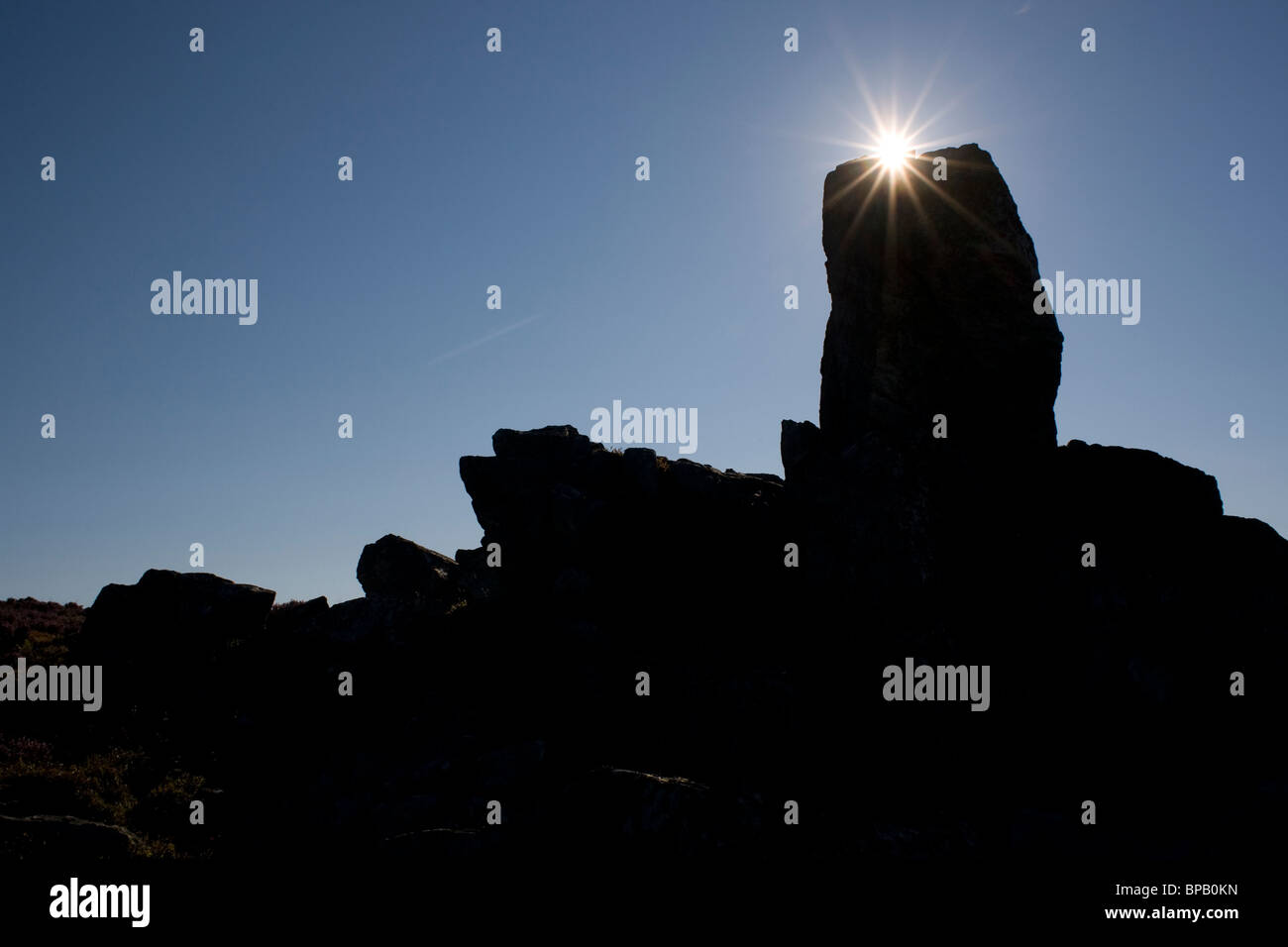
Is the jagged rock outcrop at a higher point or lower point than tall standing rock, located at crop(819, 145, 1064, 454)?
lower

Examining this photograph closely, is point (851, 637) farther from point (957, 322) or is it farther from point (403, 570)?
point (403, 570)

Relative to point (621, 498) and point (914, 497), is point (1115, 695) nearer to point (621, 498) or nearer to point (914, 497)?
point (914, 497)

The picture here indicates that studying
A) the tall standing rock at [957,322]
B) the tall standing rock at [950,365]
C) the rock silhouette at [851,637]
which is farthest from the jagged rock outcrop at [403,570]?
the tall standing rock at [957,322]

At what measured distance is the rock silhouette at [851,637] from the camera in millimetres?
21562

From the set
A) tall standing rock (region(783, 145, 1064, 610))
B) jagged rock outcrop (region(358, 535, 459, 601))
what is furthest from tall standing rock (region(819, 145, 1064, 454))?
jagged rock outcrop (region(358, 535, 459, 601))

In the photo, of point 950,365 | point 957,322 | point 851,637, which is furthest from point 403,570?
point 957,322

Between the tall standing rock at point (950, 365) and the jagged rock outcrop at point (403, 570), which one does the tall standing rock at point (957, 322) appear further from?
the jagged rock outcrop at point (403, 570)

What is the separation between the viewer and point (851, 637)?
83.2ft

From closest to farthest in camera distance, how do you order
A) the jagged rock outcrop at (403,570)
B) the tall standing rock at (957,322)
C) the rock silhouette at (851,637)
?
1. the rock silhouette at (851,637)
2. the tall standing rock at (957,322)
3. the jagged rock outcrop at (403,570)

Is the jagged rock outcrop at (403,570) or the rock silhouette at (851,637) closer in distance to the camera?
the rock silhouette at (851,637)

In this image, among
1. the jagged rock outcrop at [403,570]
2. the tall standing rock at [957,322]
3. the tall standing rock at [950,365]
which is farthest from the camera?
the jagged rock outcrop at [403,570]

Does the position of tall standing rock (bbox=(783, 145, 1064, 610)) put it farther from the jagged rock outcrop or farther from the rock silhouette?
the jagged rock outcrop

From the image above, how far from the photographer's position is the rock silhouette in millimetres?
21562

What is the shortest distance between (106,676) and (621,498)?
20709 millimetres
